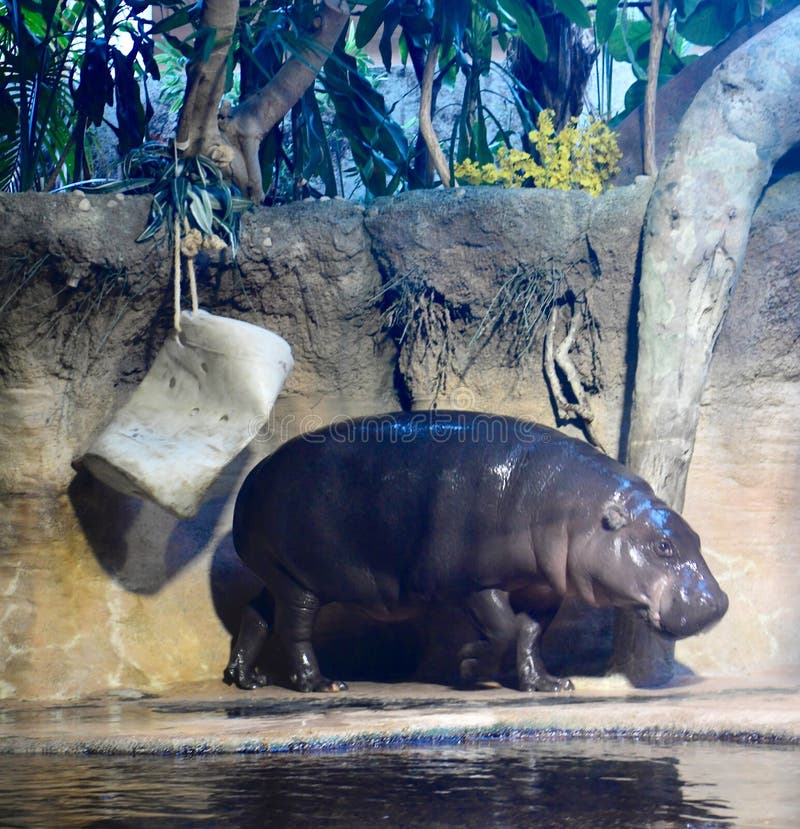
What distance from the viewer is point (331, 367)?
20.2ft

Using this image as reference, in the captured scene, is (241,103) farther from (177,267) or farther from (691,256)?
(691,256)

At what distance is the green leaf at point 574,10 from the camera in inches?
252

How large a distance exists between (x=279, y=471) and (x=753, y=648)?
8.45 ft

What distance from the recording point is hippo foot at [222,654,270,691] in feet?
18.1

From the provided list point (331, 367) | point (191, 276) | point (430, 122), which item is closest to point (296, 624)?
point (331, 367)

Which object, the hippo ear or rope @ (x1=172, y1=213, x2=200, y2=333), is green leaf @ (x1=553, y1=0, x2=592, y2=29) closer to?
rope @ (x1=172, y1=213, x2=200, y2=333)

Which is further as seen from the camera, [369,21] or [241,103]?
[369,21]

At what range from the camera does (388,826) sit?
2861mm

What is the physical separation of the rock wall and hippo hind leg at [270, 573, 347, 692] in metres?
0.55

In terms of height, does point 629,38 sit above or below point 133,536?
above

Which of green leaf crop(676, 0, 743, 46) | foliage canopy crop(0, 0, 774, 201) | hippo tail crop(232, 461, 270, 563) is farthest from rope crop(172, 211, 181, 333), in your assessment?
green leaf crop(676, 0, 743, 46)

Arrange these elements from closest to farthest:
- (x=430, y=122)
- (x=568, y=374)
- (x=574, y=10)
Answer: (x=568, y=374)
(x=574, y=10)
(x=430, y=122)

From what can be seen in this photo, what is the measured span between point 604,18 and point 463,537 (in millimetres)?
3295

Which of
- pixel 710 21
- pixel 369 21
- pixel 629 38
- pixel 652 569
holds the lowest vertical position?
pixel 652 569
